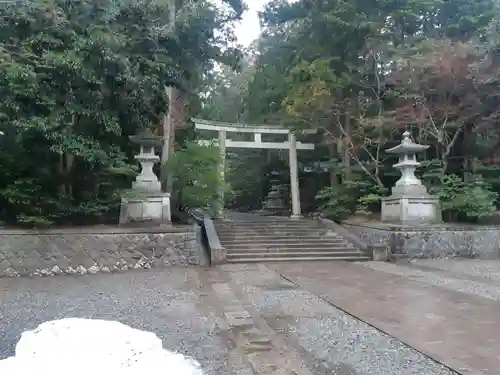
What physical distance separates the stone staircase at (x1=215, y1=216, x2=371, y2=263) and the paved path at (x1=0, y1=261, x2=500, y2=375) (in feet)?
6.72

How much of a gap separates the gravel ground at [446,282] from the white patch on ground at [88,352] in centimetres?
558

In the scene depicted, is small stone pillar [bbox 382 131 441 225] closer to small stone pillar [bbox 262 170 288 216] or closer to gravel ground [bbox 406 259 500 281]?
gravel ground [bbox 406 259 500 281]

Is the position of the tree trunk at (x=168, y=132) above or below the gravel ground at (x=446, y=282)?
above

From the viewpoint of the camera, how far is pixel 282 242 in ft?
43.4

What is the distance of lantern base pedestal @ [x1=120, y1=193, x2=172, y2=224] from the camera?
38.7 ft

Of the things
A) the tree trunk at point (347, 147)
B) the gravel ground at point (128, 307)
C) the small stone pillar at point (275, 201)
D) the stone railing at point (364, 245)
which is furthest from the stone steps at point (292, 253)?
the small stone pillar at point (275, 201)

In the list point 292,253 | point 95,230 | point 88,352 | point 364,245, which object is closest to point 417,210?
point 364,245

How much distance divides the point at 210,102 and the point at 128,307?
1479 cm

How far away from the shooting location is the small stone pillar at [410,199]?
12867 mm

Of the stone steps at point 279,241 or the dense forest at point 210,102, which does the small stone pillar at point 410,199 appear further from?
the stone steps at point 279,241

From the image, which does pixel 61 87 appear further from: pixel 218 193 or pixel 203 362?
pixel 203 362

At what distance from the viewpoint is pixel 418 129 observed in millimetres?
15156

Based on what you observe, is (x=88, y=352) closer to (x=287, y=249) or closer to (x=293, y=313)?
(x=293, y=313)

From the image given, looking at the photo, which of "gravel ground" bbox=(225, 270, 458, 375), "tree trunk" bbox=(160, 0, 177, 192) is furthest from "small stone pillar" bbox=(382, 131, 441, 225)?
"gravel ground" bbox=(225, 270, 458, 375)
